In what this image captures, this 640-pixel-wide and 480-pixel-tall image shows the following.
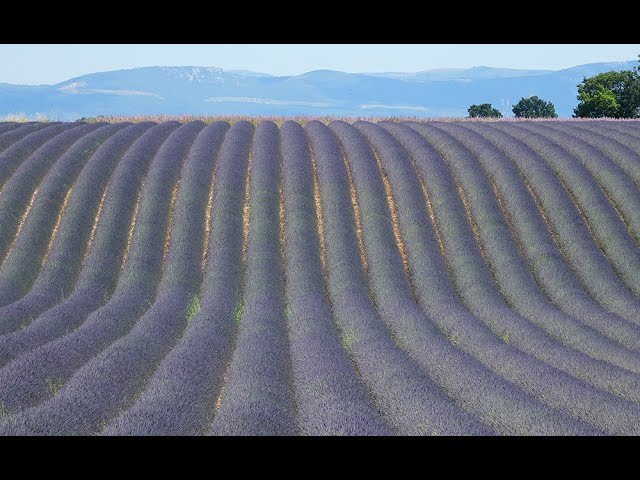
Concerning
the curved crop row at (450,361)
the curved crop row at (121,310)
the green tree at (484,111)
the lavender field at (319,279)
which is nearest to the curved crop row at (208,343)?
the lavender field at (319,279)

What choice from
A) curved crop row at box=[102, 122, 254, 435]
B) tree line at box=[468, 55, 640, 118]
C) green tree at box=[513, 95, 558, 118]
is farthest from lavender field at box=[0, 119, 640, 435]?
green tree at box=[513, 95, 558, 118]

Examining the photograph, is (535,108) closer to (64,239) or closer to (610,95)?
(610,95)

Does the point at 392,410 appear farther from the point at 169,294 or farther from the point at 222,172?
the point at 222,172

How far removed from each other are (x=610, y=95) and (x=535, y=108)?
17.0 feet

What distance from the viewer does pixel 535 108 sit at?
42562 millimetres

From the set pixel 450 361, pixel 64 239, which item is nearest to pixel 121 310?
pixel 64 239

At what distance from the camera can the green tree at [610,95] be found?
126ft

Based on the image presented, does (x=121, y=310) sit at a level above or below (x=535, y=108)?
below

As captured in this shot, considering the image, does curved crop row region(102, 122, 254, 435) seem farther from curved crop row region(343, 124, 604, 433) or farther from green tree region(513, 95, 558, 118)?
green tree region(513, 95, 558, 118)

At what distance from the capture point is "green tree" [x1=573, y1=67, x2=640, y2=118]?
3834 cm

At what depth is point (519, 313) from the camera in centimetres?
1233

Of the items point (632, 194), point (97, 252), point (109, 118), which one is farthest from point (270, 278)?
point (109, 118)

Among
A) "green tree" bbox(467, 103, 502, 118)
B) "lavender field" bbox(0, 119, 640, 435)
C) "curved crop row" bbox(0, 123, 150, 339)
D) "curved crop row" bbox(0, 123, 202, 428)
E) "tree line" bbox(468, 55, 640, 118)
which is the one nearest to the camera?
"lavender field" bbox(0, 119, 640, 435)

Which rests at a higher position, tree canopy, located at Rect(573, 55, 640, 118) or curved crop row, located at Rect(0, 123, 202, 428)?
tree canopy, located at Rect(573, 55, 640, 118)
